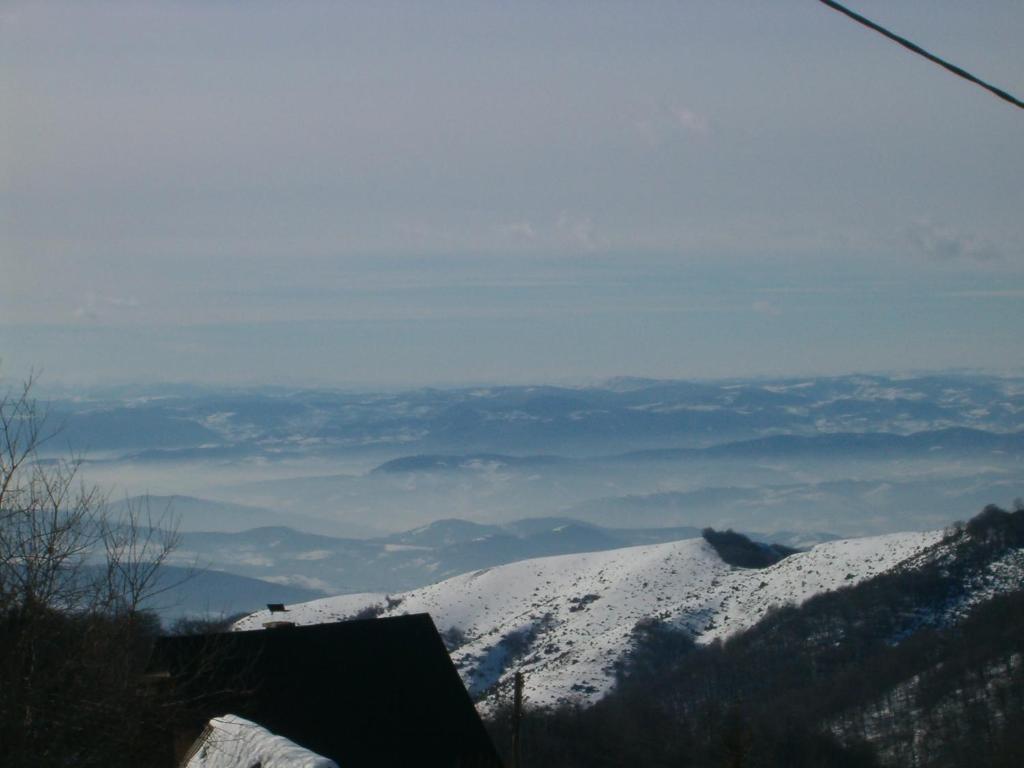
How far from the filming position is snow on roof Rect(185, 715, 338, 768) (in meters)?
13.8

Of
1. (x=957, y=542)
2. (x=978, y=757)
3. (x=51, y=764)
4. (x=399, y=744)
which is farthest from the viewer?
(x=957, y=542)

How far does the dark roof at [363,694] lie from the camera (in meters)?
29.5

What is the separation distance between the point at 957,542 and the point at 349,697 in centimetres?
11396

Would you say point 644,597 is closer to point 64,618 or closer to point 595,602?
point 595,602

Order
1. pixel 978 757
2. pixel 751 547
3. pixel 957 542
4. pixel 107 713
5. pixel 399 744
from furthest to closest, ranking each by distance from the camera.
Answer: pixel 751 547, pixel 957 542, pixel 978 757, pixel 399 744, pixel 107 713

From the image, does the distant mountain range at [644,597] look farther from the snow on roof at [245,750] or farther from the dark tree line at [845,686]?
the snow on roof at [245,750]

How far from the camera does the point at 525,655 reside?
404 ft

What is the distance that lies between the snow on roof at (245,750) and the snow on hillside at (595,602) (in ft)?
282

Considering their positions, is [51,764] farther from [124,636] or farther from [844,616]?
[844,616]

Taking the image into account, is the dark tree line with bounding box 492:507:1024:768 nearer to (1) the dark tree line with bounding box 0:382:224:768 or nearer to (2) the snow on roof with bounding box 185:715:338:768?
(2) the snow on roof with bounding box 185:715:338:768

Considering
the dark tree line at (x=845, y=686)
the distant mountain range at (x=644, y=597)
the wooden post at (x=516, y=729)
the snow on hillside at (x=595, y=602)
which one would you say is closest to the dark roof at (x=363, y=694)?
the wooden post at (x=516, y=729)

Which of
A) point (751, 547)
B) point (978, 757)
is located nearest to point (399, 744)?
point (978, 757)

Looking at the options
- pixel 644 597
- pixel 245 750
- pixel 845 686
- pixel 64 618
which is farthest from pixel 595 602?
pixel 64 618

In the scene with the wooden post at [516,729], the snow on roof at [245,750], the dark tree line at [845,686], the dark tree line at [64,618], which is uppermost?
the dark tree line at [64,618]
